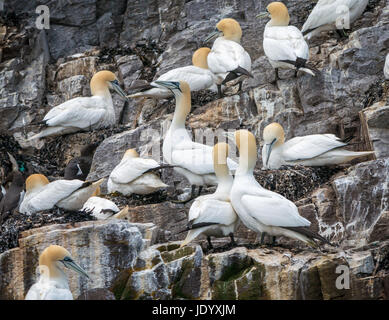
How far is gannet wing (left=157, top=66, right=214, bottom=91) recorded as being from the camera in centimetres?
1723

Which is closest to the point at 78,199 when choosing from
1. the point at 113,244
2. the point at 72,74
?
the point at 113,244

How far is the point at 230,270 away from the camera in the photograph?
11.8 m

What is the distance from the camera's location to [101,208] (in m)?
14.0

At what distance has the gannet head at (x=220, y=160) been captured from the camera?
43.4 ft

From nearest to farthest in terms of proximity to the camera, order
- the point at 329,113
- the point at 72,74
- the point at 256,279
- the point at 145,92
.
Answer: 1. the point at 256,279
2. the point at 329,113
3. the point at 145,92
4. the point at 72,74

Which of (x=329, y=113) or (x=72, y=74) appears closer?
(x=329, y=113)

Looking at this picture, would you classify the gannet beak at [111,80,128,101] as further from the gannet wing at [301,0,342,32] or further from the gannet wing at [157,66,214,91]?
the gannet wing at [301,0,342,32]

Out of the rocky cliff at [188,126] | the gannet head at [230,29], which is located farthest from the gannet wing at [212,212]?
the gannet head at [230,29]

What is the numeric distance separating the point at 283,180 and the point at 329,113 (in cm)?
243

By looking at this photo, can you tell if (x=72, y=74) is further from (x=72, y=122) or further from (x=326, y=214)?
(x=326, y=214)

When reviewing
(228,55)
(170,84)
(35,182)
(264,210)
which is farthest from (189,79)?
(264,210)

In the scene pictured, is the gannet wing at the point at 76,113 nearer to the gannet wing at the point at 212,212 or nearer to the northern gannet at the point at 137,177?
the northern gannet at the point at 137,177

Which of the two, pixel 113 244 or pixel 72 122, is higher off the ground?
pixel 72 122

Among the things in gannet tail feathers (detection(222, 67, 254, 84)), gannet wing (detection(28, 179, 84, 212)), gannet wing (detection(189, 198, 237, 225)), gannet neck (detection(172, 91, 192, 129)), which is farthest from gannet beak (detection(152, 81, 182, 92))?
gannet wing (detection(189, 198, 237, 225))
